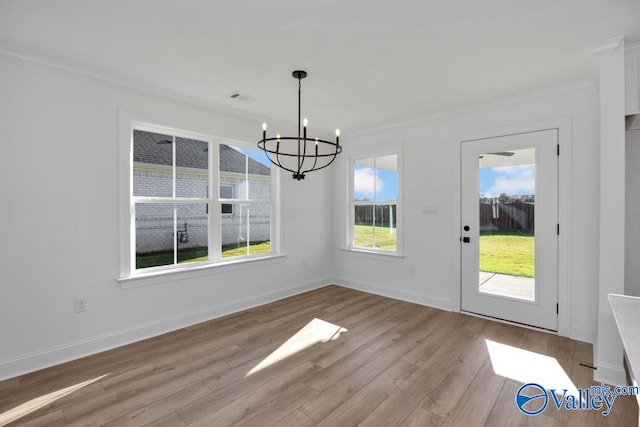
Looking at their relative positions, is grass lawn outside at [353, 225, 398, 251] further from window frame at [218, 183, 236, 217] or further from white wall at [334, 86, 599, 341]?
window frame at [218, 183, 236, 217]

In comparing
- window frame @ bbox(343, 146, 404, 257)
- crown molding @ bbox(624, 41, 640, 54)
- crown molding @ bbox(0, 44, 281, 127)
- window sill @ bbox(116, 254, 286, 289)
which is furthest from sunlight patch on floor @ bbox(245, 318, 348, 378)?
crown molding @ bbox(624, 41, 640, 54)

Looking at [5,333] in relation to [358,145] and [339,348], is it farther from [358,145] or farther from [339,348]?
[358,145]

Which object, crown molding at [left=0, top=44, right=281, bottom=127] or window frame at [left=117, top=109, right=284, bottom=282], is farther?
window frame at [left=117, top=109, right=284, bottom=282]

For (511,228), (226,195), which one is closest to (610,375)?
(511,228)

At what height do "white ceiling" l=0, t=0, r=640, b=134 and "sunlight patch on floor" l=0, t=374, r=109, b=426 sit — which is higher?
"white ceiling" l=0, t=0, r=640, b=134

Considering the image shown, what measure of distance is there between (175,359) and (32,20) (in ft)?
9.06

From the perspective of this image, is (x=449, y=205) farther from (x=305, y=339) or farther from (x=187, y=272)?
(x=187, y=272)

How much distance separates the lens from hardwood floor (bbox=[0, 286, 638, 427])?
6.53ft

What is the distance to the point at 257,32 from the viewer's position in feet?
7.22

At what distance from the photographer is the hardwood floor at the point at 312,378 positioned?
1.99 m

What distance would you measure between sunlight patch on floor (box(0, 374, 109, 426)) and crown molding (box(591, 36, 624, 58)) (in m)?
4.65

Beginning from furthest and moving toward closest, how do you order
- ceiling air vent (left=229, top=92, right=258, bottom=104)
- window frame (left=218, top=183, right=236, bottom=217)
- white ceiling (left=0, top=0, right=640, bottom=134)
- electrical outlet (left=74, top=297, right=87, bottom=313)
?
window frame (left=218, top=183, right=236, bottom=217)
ceiling air vent (left=229, top=92, right=258, bottom=104)
electrical outlet (left=74, top=297, right=87, bottom=313)
white ceiling (left=0, top=0, right=640, bottom=134)

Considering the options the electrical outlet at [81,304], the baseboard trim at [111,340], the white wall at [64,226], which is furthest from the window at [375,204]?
the electrical outlet at [81,304]

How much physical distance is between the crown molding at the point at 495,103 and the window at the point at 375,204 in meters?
0.50
